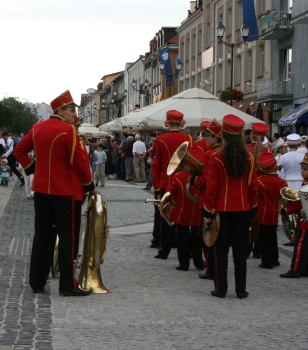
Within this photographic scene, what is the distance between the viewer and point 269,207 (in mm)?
10047

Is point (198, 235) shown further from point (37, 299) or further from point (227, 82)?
point (227, 82)

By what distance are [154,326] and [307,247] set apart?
3.29m

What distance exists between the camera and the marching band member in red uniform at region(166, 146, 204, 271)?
9.34 m

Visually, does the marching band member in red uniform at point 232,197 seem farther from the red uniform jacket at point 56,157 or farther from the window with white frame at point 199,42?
the window with white frame at point 199,42

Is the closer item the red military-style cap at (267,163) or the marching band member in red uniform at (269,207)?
the marching band member in red uniform at (269,207)

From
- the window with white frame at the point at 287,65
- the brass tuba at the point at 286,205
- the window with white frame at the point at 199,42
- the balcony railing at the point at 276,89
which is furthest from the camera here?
the window with white frame at the point at 199,42

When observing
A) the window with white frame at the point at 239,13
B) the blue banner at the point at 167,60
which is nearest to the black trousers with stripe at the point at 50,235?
the window with white frame at the point at 239,13

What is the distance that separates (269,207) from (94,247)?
298 centimetres

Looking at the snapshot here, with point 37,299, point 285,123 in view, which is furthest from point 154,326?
point 285,123

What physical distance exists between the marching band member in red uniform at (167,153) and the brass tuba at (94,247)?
2.46 m

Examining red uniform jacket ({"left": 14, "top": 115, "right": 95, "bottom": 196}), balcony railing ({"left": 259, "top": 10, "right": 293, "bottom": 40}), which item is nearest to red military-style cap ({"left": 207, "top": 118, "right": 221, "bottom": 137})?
red uniform jacket ({"left": 14, "top": 115, "right": 95, "bottom": 196})

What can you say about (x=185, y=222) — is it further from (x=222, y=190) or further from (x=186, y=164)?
(x=222, y=190)

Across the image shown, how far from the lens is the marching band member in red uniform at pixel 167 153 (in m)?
10.4

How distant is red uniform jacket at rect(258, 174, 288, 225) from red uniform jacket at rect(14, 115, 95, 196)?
125 inches
